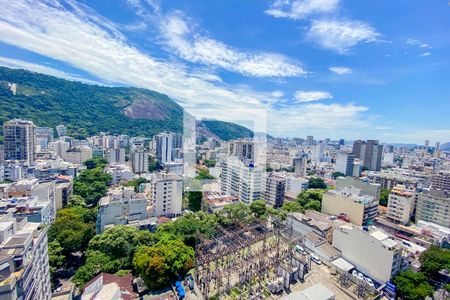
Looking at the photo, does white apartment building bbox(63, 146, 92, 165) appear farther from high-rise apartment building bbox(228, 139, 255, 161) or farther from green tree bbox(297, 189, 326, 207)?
green tree bbox(297, 189, 326, 207)

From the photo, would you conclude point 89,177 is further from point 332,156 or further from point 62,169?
point 332,156

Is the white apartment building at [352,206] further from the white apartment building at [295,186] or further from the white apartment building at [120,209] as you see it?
the white apartment building at [120,209]

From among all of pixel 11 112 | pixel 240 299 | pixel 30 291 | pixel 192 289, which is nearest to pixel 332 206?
pixel 240 299

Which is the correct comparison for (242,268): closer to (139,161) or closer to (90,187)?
(90,187)

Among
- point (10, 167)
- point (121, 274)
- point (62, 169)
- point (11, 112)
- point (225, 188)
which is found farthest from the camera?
point (11, 112)

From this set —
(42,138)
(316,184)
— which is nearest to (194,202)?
(316,184)

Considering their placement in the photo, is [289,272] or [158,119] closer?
[289,272]
